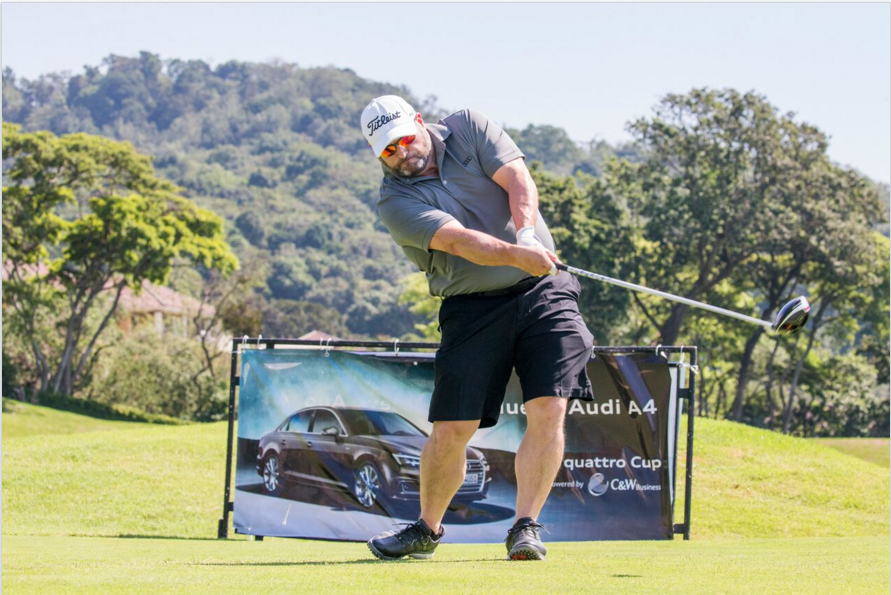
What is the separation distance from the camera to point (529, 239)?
504 cm

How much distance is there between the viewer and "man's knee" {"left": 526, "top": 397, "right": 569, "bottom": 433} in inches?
205

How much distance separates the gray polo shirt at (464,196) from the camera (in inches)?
207

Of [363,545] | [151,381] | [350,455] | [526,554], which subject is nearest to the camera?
[526,554]

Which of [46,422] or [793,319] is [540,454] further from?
[46,422]

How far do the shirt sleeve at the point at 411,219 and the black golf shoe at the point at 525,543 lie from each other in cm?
138

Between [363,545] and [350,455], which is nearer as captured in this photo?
[363,545]

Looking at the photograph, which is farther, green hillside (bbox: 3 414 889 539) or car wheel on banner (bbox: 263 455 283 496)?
green hillside (bbox: 3 414 889 539)

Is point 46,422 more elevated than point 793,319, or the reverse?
point 793,319

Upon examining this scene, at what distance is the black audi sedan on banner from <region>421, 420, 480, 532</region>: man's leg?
2.89 m

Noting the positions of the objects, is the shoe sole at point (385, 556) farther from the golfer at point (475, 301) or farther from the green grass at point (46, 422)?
the green grass at point (46, 422)

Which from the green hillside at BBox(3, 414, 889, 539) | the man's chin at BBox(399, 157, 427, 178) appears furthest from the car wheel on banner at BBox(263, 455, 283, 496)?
the man's chin at BBox(399, 157, 427, 178)

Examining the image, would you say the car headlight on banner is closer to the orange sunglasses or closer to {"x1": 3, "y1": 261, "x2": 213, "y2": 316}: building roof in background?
the orange sunglasses

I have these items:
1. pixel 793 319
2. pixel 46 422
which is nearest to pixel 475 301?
pixel 793 319

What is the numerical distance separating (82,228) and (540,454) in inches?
1608
